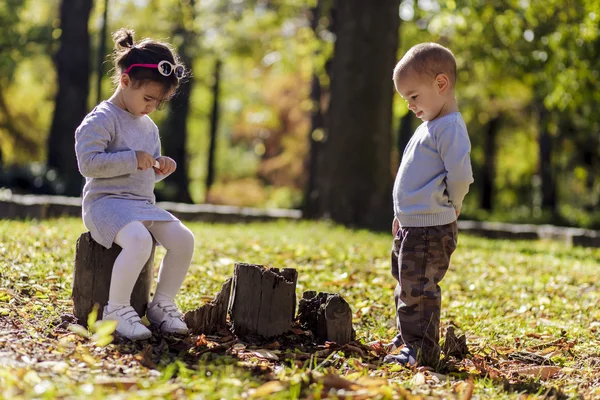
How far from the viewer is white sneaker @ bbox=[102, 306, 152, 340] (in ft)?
13.4

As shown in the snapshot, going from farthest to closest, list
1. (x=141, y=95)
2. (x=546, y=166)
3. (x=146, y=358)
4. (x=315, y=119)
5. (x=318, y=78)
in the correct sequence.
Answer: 1. (x=546, y=166)
2. (x=318, y=78)
3. (x=315, y=119)
4. (x=141, y=95)
5. (x=146, y=358)

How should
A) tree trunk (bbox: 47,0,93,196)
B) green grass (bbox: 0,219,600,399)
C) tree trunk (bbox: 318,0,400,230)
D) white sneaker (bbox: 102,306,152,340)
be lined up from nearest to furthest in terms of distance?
green grass (bbox: 0,219,600,399)
white sneaker (bbox: 102,306,152,340)
tree trunk (bbox: 318,0,400,230)
tree trunk (bbox: 47,0,93,196)

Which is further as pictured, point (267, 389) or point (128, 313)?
point (128, 313)

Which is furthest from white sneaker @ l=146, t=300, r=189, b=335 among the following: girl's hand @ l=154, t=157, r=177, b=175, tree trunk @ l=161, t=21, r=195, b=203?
tree trunk @ l=161, t=21, r=195, b=203

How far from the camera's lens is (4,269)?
5457 millimetres

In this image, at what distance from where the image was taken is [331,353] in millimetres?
4410

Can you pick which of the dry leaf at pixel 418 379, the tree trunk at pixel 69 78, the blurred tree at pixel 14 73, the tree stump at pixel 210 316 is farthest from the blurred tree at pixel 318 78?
the dry leaf at pixel 418 379

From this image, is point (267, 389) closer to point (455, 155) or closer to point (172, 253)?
point (172, 253)

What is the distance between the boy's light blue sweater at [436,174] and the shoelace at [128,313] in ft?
5.29

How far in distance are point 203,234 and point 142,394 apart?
6.45m

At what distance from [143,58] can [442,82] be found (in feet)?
5.62

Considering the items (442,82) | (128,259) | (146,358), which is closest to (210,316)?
(128,259)

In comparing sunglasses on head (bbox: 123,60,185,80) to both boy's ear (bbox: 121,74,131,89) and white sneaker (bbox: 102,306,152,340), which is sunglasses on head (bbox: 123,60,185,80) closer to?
boy's ear (bbox: 121,74,131,89)

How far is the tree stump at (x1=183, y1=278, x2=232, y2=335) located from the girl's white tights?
0.62 feet
